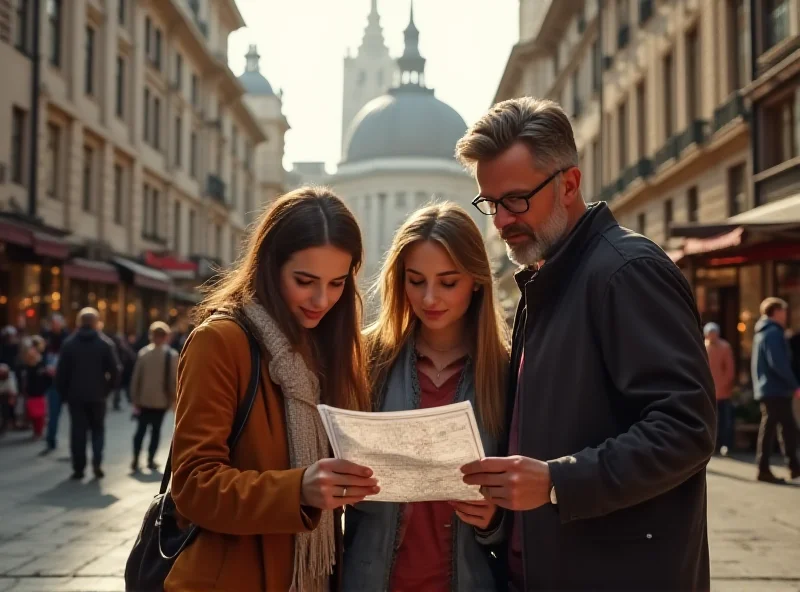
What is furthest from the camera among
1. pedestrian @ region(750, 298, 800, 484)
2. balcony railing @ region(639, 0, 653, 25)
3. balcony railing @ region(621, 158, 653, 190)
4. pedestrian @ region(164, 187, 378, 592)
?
balcony railing @ region(639, 0, 653, 25)

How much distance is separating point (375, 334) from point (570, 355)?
40.0 inches

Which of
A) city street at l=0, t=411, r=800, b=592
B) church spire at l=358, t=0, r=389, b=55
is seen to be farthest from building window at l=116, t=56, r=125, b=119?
church spire at l=358, t=0, r=389, b=55

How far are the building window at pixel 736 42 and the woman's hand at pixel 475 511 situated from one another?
19137mm

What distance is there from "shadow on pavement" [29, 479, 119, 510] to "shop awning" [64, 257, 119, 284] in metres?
12.4

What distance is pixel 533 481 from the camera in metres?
2.38

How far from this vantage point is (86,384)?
11.9 metres

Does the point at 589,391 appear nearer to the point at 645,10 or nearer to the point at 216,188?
the point at 645,10

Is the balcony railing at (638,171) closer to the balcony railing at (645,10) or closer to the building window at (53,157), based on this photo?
the balcony railing at (645,10)

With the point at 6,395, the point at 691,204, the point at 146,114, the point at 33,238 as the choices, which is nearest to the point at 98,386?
the point at 6,395

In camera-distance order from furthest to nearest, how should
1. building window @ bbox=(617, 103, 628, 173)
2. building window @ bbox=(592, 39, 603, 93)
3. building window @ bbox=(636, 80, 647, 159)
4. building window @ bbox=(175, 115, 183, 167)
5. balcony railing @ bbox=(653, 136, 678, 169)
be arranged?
building window @ bbox=(175, 115, 183, 167) < building window @ bbox=(592, 39, 603, 93) < building window @ bbox=(617, 103, 628, 173) < building window @ bbox=(636, 80, 647, 159) < balcony railing @ bbox=(653, 136, 678, 169)

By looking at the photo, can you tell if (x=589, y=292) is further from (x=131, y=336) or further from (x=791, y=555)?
(x=131, y=336)

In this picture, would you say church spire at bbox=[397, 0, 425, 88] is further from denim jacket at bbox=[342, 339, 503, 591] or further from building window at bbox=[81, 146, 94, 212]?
denim jacket at bbox=[342, 339, 503, 591]

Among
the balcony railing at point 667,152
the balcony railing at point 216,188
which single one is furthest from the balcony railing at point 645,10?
the balcony railing at point 216,188

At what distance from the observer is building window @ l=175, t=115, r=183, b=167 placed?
38.5m
